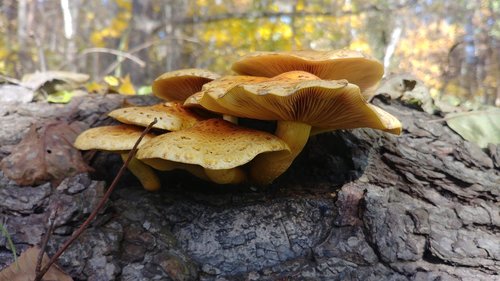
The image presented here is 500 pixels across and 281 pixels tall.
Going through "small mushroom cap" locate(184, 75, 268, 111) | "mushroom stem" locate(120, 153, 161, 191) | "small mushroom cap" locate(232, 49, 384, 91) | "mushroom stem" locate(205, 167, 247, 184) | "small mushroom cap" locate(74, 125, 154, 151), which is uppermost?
"small mushroom cap" locate(232, 49, 384, 91)

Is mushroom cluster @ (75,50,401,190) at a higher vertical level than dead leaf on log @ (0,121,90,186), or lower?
higher

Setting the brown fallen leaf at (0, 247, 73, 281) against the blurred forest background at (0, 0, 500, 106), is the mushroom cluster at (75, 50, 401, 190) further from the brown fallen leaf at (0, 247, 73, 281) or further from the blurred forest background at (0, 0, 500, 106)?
the blurred forest background at (0, 0, 500, 106)

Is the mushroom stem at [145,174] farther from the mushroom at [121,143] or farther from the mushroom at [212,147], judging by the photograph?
the mushroom at [212,147]

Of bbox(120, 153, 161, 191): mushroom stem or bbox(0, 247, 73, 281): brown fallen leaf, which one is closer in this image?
bbox(0, 247, 73, 281): brown fallen leaf

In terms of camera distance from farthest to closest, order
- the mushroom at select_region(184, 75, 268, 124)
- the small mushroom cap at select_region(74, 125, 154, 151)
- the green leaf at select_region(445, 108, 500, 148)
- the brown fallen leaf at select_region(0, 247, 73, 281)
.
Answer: the green leaf at select_region(445, 108, 500, 148) < the small mushroom cap at select_region(74, 125, 154, 151) < the mushroom at select_region(184, 75, 268, 124) < the brown fallen leaf at select_region(0, 247, 73, 281)

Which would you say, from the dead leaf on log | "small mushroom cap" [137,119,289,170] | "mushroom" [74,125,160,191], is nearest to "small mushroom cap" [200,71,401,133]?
"small mushroom cap" [137,119,289,170]

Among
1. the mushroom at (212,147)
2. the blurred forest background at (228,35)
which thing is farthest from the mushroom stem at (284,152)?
the blurred forest background at (228,35)

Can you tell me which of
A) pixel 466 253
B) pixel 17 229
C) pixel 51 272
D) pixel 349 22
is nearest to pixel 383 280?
pixel 466 253

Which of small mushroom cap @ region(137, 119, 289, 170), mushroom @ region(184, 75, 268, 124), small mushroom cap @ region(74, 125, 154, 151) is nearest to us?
small mushroom cap @ region(137, 119, 289, 170)
